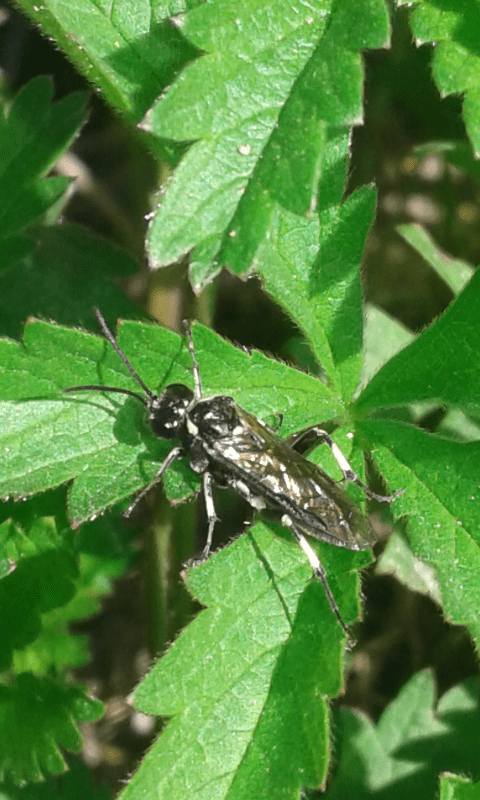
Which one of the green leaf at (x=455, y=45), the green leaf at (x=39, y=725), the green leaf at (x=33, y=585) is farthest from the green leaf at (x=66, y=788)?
the green leaf at (x=455, y=45)

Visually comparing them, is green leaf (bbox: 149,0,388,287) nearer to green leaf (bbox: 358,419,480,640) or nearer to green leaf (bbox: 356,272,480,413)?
green leaf (bbox: 356,272,480,413)

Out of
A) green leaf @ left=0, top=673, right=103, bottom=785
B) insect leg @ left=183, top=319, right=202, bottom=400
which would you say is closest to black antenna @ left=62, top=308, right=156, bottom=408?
insect leg @ left=183, top=319, right=202, bottom=400

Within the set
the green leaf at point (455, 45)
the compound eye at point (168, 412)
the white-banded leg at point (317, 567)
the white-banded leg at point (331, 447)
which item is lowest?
the white-banded leg at point (317, 567)

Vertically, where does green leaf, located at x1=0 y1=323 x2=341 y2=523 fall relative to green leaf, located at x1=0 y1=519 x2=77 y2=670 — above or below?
above

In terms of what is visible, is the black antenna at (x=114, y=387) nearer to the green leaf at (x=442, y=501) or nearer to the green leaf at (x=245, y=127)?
the green leaf at (x=245, y=127)

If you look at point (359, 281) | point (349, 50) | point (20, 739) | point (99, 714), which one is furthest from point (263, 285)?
point (20, 739)

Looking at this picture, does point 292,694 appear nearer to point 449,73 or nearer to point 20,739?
point 20,739
